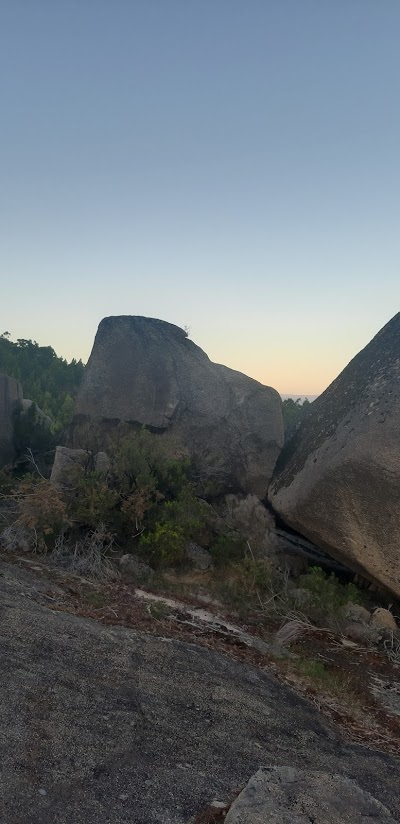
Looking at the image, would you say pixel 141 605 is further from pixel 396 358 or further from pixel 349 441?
pixel 396 358

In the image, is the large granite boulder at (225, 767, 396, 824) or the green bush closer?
the large granite boulder at (225, 767, 396, 824)

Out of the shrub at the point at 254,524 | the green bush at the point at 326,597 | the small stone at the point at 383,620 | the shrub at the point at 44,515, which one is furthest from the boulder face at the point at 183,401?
the small stone at the point at 383,620

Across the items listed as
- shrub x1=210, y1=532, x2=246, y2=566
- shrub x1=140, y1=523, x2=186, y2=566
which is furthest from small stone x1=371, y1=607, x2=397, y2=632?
shrub x1=140, y1=523, x2=186, y2=566

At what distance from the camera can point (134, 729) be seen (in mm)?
5234

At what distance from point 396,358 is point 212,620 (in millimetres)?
5385

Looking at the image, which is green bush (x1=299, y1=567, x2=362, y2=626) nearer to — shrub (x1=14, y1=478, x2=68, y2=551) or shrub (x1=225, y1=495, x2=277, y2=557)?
shrub (x1=225, y1=495, x2=277, y2=557)

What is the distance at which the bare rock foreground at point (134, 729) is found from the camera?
4195 mm

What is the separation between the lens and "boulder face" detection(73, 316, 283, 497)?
44.1ft

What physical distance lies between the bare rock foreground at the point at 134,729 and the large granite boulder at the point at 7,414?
815 cm

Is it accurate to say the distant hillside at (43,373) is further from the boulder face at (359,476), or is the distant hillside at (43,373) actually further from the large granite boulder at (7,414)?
the boulder face at (359,476)

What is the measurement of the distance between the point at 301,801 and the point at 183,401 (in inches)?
408

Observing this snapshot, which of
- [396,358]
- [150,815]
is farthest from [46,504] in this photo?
[150,815]

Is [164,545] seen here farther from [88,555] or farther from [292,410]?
[292,410]

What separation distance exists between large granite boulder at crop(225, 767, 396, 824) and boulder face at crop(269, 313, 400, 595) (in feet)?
17.9
